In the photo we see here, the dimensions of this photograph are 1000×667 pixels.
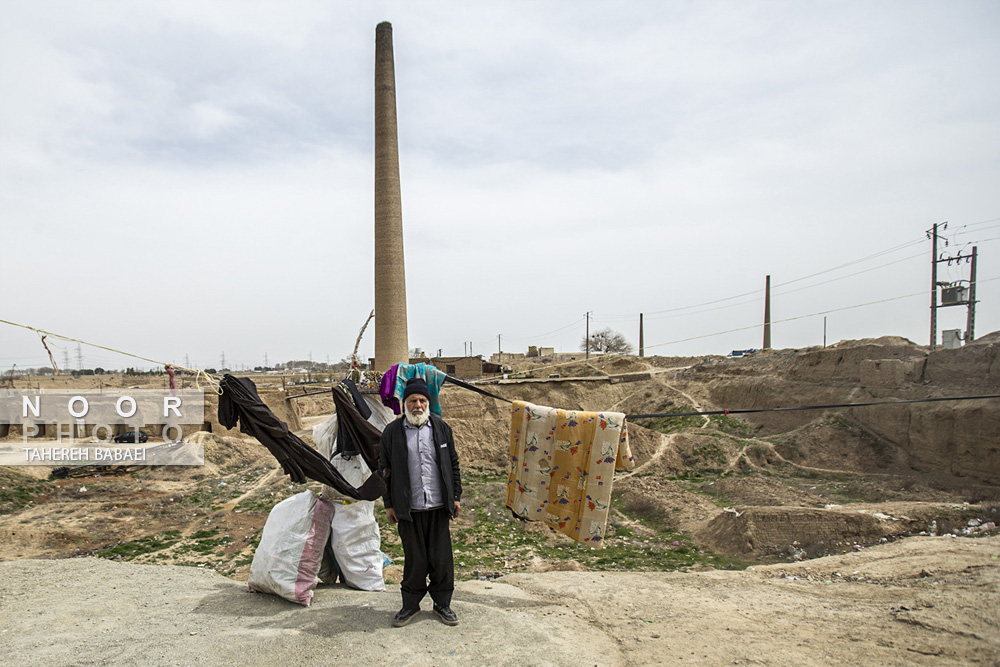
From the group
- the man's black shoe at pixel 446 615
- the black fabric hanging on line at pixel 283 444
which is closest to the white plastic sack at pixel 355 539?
the black fabric hanging on line at pixel 283 444

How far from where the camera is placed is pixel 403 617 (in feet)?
12.3

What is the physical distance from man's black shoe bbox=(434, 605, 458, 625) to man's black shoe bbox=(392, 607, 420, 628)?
0.03 m

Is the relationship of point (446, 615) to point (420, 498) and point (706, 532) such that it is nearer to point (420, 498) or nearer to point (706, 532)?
point (420, 498)

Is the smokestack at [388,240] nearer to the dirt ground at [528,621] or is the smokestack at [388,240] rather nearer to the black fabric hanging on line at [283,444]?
the dirt ground at [528,621]

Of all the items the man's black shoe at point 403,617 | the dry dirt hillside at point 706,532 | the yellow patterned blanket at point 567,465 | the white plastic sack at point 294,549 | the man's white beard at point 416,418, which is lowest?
the dry dirt hillside at point 706,532

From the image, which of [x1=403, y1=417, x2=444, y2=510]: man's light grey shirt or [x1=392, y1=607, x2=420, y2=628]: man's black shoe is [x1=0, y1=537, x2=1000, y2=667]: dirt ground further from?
[x1=403, y1=417, x2=444, y2=510]: man's light grey shirt

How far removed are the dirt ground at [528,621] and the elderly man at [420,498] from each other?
8.1 inches

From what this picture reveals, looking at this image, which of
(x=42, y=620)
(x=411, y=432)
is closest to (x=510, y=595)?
(x=411, y=432)

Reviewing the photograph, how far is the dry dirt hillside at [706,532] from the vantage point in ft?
12.2

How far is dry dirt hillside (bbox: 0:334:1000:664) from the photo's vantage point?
147 inches

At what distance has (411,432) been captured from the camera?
3.89 m

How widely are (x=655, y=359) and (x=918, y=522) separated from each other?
28.1m

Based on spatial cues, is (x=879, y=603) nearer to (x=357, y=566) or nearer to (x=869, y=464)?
(x=357, y=566)

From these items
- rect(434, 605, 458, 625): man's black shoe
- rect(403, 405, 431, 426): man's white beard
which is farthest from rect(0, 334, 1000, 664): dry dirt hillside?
rect(403, 405, 431, 426): man's white beard
